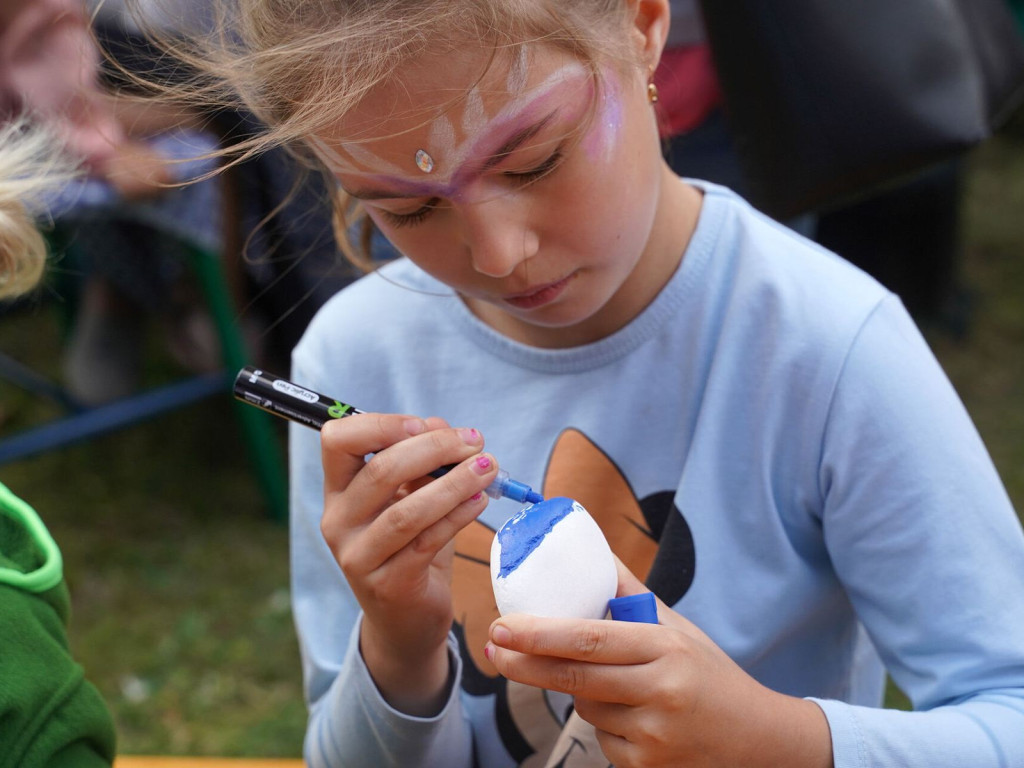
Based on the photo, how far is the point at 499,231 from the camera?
79 cm

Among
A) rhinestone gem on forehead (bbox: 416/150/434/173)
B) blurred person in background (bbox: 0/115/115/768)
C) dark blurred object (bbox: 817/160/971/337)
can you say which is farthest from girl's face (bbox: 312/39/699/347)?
dark blurred object (bbox: 817/160/971/337)

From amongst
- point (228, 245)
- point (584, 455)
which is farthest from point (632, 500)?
point (228, 245)

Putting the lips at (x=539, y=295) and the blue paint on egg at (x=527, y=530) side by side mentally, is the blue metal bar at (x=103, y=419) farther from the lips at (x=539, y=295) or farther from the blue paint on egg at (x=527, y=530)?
the blue paint on egg at (x=527, y=530)

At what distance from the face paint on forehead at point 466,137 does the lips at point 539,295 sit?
0.38ft

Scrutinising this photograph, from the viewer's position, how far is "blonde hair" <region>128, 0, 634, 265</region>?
A: 28.6 inches

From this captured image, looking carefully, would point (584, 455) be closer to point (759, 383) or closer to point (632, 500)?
point (632, 500)

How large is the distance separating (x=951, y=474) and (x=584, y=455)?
304 mm

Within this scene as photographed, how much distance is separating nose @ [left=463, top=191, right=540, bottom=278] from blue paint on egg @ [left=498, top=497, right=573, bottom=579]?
180 mm

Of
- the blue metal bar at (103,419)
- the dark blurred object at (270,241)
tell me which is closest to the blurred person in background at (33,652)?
the dark blurred object at (270,241)

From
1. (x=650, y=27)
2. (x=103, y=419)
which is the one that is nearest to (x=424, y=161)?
(x=650, y=27)

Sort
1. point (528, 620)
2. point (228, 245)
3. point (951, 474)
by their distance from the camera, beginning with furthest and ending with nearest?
point (228, 245), point (951, 474), point (528, 620)

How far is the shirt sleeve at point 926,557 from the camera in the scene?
2.61ft

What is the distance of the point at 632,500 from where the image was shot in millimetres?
953

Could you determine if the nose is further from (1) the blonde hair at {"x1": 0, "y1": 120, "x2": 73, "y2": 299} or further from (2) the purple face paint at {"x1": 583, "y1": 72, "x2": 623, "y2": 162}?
(1) the blonde hair at {"x1": 0, "y1": 120, "x2": 73, "y2": 299}
